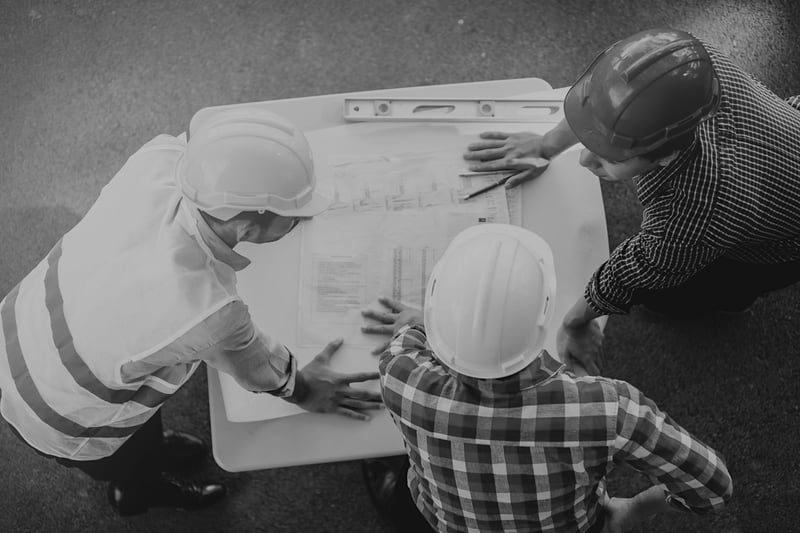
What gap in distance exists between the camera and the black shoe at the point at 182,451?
5.82ft

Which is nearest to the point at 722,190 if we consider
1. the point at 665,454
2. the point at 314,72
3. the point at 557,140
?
the point at 557,140

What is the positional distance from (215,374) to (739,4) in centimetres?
Result: 212

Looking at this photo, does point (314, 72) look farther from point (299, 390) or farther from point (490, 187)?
point (299, 390)

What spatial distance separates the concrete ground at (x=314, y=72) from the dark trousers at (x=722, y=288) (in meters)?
0.17

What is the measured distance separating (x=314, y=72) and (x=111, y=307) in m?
1.37

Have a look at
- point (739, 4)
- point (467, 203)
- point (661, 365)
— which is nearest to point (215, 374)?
point (467, 203)

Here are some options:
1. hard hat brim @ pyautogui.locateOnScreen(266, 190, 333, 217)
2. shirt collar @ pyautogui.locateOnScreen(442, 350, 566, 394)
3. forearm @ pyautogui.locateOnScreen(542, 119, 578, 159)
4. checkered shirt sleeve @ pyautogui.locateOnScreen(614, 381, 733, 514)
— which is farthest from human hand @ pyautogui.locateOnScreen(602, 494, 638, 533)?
hard hat brim @ pyautogui.locateOnScreen(266, 190, 333, 217)

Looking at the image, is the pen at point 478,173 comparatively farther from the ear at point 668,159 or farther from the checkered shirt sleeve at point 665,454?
the checkered shirt sleeve at point 665,454

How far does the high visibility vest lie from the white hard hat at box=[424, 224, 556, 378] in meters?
0.34

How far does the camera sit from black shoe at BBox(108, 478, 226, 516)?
64.6 inches

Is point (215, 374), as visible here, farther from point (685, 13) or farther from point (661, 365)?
point (685, 13)

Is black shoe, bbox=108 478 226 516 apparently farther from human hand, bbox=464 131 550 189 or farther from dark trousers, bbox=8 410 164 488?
human hand, bbox=464 131 550 189

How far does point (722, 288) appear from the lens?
1.58 m

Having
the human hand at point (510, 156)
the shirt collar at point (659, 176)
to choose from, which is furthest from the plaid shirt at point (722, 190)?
the human hand at point (510, 156)
